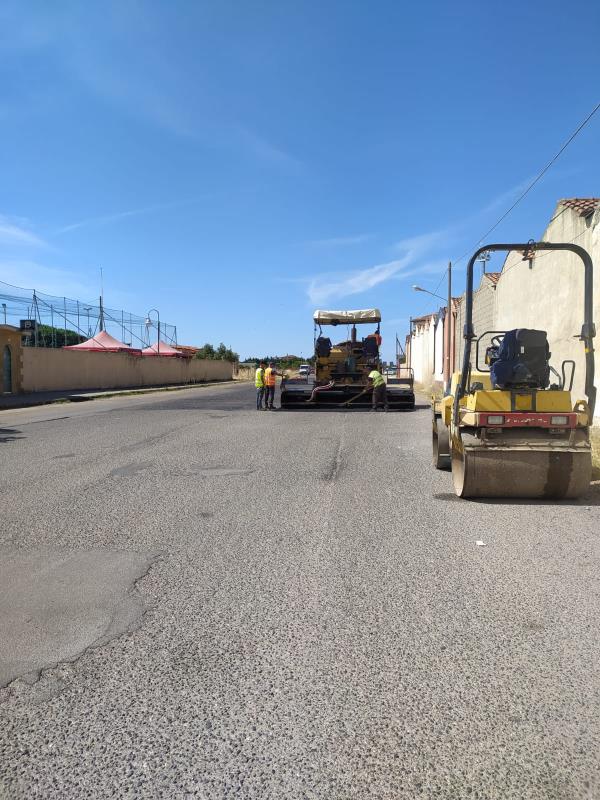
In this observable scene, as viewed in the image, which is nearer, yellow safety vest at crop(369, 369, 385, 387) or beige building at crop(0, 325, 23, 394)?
yellow safety vest at crop(369, 369, 385, 387)

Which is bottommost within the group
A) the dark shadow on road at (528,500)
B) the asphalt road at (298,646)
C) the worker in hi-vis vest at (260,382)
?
the asphalt road at (298,646)

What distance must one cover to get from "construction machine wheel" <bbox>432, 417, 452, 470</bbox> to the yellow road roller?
1776 millimetres

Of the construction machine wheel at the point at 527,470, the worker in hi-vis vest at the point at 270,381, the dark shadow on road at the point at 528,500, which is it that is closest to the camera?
the construction machine wheel at the point at 527,470

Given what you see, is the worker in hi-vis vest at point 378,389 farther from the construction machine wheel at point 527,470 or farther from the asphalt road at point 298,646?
the construction machine wheel at point 527,470

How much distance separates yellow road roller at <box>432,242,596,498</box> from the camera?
24.5 feet

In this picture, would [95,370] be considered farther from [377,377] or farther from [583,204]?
[583,204]

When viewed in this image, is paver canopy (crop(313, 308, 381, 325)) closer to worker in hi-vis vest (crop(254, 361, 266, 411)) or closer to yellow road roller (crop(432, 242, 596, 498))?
worker in hi-vis vest (crop(254, 361, 266, 411))

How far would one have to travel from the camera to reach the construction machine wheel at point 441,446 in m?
9.84

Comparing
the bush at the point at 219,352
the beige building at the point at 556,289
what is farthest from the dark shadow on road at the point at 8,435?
the bush at the point at 219,352

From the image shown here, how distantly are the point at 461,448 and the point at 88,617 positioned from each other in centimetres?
478

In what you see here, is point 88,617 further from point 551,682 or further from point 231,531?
point 551,682

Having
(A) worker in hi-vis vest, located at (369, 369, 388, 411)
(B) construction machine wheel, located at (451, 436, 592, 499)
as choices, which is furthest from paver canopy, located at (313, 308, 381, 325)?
(B) construction machine wheel, located at (451, 436, 592, 499)

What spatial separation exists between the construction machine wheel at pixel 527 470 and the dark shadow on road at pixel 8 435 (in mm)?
9636

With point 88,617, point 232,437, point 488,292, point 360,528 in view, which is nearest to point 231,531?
point 360,528
